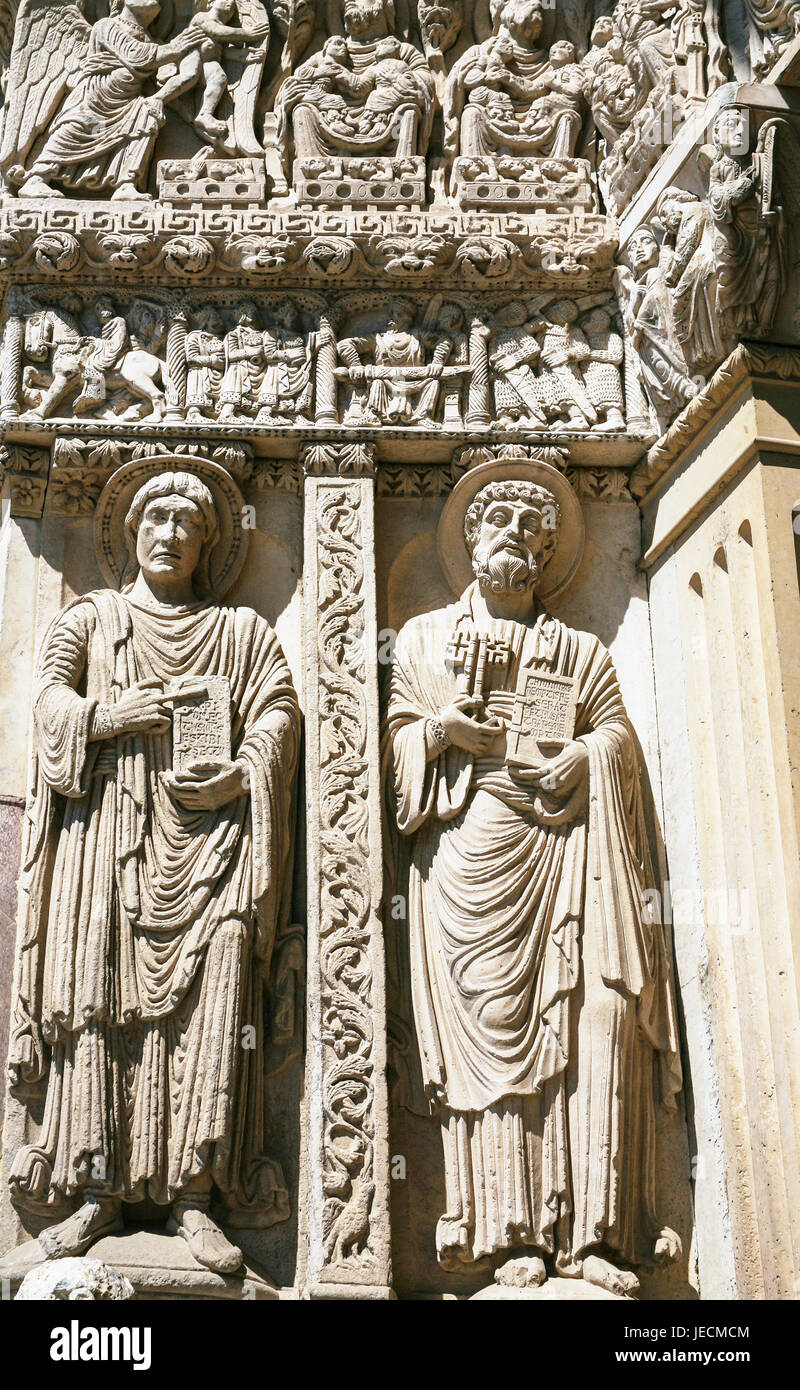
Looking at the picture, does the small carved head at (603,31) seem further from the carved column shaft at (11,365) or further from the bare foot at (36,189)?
the carved column shaft at (11,365)

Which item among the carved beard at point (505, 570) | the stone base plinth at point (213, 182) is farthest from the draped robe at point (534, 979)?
the stone base plinth at point (213, 182)

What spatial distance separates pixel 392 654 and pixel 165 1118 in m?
2.14

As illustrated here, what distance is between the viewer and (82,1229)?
7.54 metres

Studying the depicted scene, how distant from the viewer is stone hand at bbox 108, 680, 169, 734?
811 centimetres

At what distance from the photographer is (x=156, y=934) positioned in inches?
312

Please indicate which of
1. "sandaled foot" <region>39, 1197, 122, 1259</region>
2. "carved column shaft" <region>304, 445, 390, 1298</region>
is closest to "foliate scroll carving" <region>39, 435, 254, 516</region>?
"carved column shaft" <region>304, 445, 390, 1298</region>

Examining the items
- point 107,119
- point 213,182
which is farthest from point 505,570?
point 107,119

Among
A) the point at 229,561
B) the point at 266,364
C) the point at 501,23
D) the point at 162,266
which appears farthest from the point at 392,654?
the point at 501,23

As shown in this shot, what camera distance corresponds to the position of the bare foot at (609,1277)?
7.54 meters

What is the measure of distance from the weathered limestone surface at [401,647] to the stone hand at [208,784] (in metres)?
0.02

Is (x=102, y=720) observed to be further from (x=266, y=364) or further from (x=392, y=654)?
(x=266, y=364)

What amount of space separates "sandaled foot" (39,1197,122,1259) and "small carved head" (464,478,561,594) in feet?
9.61

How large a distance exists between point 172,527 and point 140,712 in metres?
0.84

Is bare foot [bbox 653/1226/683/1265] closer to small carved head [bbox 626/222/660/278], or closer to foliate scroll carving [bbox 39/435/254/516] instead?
foliate scroll carving [bbox 39/435/254/516]
